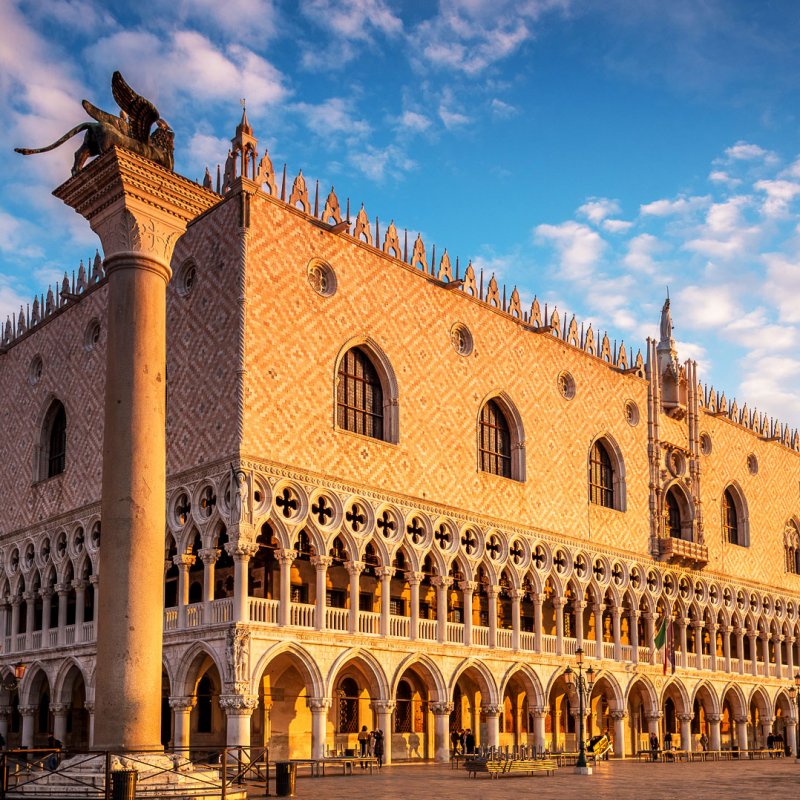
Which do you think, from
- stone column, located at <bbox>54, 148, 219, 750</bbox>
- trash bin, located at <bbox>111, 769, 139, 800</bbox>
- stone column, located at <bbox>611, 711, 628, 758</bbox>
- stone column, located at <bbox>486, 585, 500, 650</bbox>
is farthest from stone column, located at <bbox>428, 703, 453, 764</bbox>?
trash bin, located at <bbox>111, 769, 139, 800</bbox>

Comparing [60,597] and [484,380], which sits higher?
[484,380]

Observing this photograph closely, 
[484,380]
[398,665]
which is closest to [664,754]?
[398,665]

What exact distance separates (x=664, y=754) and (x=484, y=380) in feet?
31.7

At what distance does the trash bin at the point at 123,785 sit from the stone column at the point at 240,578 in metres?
9.51

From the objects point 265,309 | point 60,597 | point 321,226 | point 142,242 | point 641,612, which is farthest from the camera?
point 641,612

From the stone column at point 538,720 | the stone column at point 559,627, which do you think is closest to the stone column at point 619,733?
the stone column at point 559,627

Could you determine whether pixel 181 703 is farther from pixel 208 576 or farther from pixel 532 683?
pixel 532 683

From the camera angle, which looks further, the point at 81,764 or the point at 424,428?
the point at 424,428

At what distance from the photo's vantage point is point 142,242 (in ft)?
39.8

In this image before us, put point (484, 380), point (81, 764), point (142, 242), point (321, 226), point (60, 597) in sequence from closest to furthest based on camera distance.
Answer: point (81, 764) < point (142, 242) < point (321, 226) < point (60, 597) < point (484, 380)

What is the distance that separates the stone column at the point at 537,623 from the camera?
26.5 m

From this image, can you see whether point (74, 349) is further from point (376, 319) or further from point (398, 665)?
point (398, 665)

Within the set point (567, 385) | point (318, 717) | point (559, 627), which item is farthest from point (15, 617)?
point (567, 385)

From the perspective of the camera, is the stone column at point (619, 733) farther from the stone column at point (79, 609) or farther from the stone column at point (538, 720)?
the stone column at point (79, 609)
